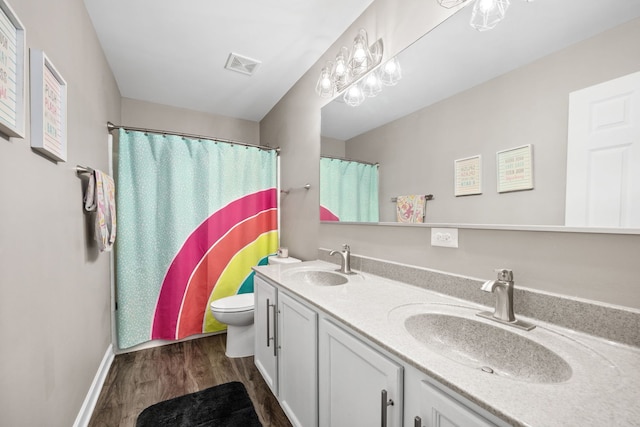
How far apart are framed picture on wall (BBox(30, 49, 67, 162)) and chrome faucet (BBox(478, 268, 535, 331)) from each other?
5.30 feet

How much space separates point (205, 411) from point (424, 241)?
1.60m

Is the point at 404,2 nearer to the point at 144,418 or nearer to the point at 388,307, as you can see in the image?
the point at 388,307

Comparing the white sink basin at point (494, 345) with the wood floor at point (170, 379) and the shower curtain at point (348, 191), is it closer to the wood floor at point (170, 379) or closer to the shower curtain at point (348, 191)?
the shower curtain at point (348, 191)

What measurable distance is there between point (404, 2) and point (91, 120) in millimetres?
1972

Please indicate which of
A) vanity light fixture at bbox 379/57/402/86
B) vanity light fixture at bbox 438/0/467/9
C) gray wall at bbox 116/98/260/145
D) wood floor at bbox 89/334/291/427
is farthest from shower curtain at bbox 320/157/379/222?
gray wall at bbox 116/98/260/145

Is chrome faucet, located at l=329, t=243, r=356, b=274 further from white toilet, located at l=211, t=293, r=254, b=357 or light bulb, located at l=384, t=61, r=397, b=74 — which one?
light bulb, located at l=384, t=61, r=397, b=74

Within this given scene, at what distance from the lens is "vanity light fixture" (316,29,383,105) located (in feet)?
5.11

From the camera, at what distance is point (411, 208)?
1.34 m

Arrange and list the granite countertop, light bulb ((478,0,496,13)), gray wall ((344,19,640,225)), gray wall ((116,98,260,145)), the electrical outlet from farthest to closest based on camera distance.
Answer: gray wall ((116,98,260,145)) < the electrical outlet < light bulb ((478,0,496,13)) < gray wall ((344,19,640,225)) < the granite countertop

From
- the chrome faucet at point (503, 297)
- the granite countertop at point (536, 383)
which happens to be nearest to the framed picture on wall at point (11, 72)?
the granite countertop at point (536, 383)

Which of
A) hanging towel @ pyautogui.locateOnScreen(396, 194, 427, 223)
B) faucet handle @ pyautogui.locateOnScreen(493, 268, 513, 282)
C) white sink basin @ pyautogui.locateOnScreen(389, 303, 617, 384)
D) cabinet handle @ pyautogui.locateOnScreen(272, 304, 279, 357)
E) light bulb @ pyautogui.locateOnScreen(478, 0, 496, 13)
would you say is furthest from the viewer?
cabinet handle @ pyautogui.locateOnScreen(272, 304, 279, 357)

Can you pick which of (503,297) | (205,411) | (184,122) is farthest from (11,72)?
(184,122)

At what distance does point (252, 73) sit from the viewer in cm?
224

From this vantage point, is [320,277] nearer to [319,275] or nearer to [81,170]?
[319,275]
